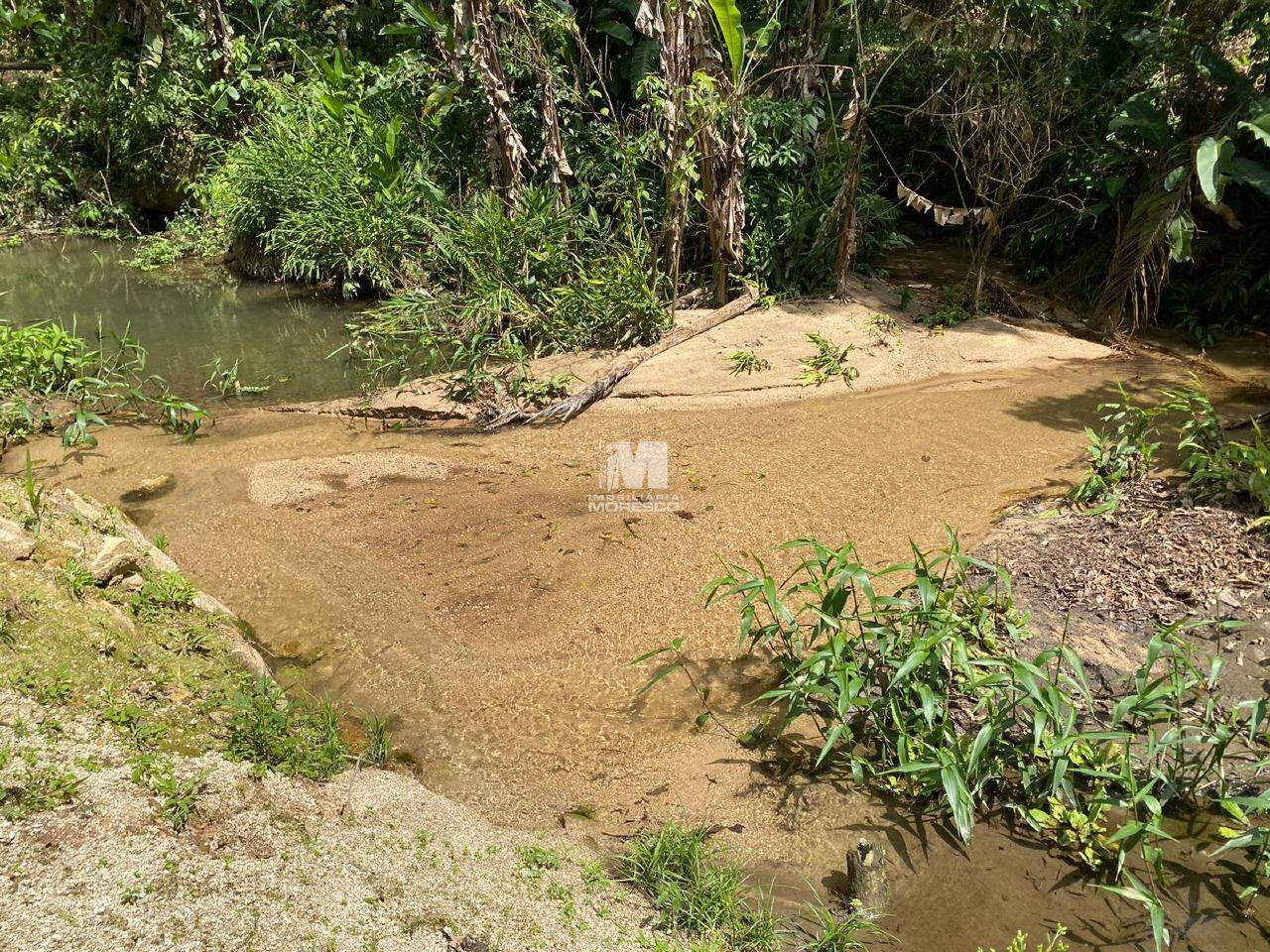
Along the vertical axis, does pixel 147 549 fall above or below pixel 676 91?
below

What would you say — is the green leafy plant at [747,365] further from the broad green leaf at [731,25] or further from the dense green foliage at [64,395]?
the dense green foliage at [64,395]

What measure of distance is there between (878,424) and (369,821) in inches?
142

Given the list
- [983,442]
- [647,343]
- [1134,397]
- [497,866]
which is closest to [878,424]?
[983,442]

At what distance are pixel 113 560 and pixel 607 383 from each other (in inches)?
133

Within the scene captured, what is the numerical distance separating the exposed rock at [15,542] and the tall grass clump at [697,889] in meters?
2.00

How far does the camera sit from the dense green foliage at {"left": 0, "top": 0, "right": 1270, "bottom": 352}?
18.5 ft

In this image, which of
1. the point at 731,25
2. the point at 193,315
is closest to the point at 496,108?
the point at 731,25

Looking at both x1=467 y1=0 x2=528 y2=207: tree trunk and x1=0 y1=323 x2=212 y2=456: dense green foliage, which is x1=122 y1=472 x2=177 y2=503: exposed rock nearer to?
x1=0 y1=323 x2=212 y2=456: dense green foliage

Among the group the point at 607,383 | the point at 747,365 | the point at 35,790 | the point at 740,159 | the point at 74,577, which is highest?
the point at 740,159

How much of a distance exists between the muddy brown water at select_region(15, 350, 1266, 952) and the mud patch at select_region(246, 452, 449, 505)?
0.07 feet

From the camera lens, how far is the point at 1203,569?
308 centimetres

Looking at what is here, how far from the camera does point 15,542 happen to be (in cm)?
261

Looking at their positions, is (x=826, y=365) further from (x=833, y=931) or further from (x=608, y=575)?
(x=833, y=931)

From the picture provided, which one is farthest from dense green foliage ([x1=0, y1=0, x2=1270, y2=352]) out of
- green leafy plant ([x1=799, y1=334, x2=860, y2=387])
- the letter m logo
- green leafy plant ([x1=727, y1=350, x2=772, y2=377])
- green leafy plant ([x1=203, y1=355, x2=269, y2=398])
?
the letter m logo
